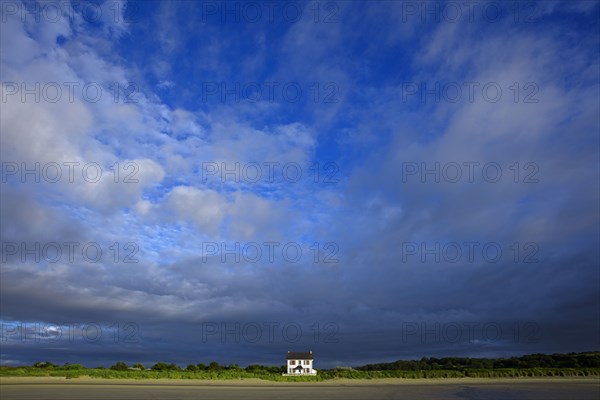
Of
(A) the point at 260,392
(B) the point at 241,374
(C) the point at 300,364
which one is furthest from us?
(C) the point at 300,364

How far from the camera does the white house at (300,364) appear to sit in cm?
8525

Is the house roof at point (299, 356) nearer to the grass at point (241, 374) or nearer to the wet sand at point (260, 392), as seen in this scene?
the grass at point (241, 374)

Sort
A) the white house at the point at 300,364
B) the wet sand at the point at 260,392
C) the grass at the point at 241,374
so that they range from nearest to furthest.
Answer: the wet sand at the point at 260,392
the grass at the point at 241,374
the white house at the point at 300,364

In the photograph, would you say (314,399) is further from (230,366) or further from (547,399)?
(230,366)

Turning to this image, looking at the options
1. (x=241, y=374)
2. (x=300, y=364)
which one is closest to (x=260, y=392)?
(x=241, y=374)

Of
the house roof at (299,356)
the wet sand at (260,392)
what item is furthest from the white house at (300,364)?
the wet sand at (260,392)

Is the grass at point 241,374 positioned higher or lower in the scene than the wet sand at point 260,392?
lower

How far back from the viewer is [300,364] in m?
86.5

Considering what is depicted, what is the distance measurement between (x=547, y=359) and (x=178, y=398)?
117 meters

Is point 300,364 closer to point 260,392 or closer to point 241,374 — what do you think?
point 241,374

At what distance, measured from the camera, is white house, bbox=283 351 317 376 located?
85.2m

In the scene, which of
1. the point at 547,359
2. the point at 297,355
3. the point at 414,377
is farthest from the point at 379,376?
the point at 547,359

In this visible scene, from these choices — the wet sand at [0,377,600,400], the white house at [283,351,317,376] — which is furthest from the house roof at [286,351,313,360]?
the wet sand at [0,377,600,400]

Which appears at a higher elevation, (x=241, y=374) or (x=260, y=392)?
(x=260, y=392)
